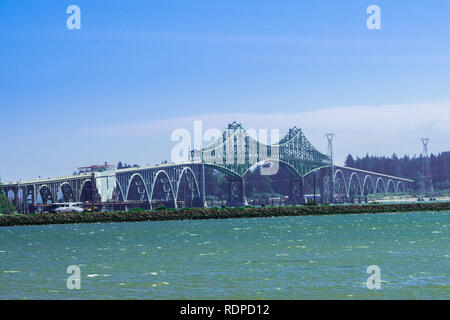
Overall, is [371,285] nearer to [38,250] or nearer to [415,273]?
[415,273]

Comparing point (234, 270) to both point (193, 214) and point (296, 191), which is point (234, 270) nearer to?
point (193, 214)

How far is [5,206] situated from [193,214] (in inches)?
1097

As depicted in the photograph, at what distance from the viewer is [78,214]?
77312 millimetres

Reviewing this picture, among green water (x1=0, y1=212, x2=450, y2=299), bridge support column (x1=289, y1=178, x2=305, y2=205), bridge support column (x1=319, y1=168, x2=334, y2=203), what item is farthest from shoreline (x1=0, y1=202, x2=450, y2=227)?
bridge support column (x1=319, y1=168, x2=334, y2=203)

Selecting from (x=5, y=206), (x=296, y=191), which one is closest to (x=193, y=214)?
(x=5, y=206)

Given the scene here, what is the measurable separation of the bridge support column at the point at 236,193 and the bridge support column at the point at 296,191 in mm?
15005

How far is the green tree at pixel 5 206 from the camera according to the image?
308ft

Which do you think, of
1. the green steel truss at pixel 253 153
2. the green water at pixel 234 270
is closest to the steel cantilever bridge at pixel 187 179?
the green steel truss at pixel 253 153

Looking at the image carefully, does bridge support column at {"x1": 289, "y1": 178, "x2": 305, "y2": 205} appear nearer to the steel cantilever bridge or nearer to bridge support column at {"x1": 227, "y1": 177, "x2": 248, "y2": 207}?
the steel cantilever bridge

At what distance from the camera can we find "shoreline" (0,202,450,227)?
2923 inches

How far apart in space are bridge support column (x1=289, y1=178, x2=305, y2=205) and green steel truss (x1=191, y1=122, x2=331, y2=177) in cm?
312

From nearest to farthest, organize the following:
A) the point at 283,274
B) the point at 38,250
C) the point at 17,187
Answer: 1. the point at 283,274
2. the point at 38,250
3. the point at 17,187

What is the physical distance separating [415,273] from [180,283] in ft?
24.2
